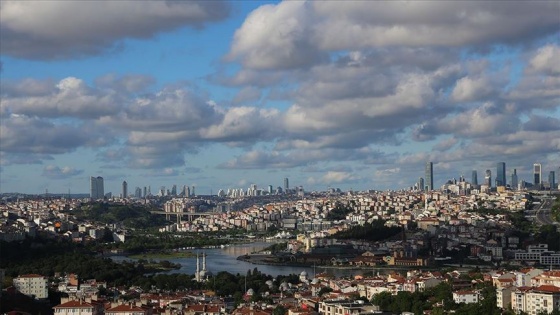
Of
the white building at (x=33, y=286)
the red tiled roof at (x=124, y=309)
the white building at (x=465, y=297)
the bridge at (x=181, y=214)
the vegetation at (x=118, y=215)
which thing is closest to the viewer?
the red tiled roof at (x=124, y=309)

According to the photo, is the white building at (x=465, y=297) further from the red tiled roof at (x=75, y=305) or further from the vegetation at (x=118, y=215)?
the vegetation at (x=118, y=215)

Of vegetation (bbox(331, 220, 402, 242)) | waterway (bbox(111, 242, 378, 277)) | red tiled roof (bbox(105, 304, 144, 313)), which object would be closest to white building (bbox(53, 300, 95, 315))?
red tiled roof (bbox(105, 304, 144, 313))

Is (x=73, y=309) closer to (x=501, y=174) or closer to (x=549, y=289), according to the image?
(x=549, y=289)

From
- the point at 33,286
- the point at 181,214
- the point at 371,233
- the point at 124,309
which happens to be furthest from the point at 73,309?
the point at 181,214

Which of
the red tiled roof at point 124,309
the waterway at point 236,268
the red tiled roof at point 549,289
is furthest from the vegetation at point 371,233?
the red tiled roof at point 124,309

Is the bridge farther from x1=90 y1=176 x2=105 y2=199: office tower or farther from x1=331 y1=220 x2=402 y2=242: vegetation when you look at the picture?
x1=90 y1=176 x2=105 y2=199: office tower

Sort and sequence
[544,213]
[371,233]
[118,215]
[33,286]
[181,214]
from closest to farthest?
[33,286] → [371,233] → [544,213] → [118,215] → [181,214]
